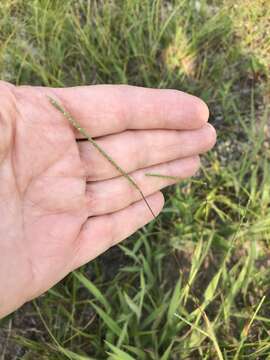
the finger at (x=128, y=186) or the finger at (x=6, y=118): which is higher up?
the finger at (x=6, y=118)

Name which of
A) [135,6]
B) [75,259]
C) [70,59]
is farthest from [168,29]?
[75,259]

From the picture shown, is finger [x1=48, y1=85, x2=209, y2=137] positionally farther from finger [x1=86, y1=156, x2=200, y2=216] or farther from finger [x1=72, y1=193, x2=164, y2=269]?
finger [x1=72, y1=193, x2=164, y2=269]

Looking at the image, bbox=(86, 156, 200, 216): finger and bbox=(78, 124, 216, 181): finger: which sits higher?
bbox=(78, 124, 216, 181): finger

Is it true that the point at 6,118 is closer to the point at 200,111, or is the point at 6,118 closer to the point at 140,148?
the point at 140,148

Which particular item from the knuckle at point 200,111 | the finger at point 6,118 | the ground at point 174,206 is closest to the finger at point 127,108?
the knuckle at point 200,111

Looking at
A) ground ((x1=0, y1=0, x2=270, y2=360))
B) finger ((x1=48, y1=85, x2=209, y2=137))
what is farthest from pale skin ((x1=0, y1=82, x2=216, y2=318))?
ground ((x1=0, y1=0, x2=270, y2=360))

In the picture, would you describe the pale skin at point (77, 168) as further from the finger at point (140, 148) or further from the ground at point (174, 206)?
the ground at point (174, 206)
